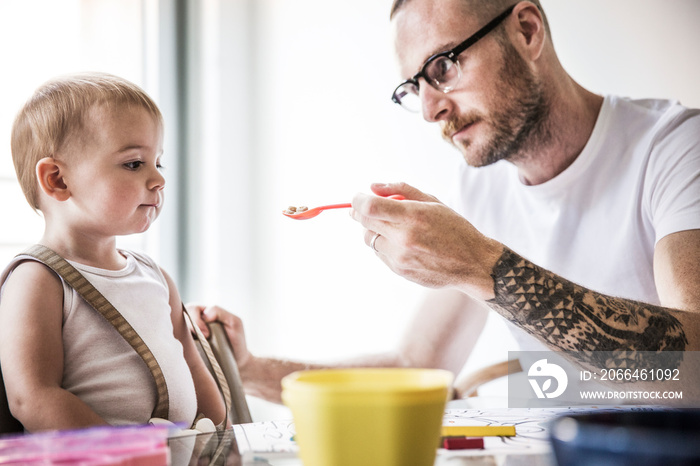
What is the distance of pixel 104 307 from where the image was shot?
871mm

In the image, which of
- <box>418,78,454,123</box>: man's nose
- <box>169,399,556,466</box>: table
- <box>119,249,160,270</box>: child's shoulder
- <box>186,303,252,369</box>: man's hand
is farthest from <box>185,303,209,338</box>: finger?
<box>418,78,454,123</box>: man's nose

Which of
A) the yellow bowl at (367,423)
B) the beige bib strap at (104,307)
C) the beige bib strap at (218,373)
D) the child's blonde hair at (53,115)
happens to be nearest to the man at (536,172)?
the beige bib strap at (218,373)

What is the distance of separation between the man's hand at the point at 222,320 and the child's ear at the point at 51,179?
0.34 meters

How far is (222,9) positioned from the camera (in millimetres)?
Answer: 2387

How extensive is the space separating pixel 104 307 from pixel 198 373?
0.27 meters

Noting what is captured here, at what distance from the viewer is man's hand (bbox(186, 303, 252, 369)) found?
3.79ft

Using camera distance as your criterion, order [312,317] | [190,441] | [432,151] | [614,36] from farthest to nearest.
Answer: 1. [312,317]
2. [432,151]
3. [614,36]
4. [190,441]

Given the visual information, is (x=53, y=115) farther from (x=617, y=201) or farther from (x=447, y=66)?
(x=617, y=201)

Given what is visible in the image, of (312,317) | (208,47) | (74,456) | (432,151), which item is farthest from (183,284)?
(74,456)

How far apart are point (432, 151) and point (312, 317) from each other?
0.83 metres

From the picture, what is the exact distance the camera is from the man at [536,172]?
111 cm

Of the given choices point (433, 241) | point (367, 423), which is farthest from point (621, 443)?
point (433, 241)

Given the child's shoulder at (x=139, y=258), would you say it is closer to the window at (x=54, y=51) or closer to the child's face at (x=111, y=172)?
the child's face at (x=111, y=172)

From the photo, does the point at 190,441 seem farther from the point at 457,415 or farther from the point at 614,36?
the point at 614,36
